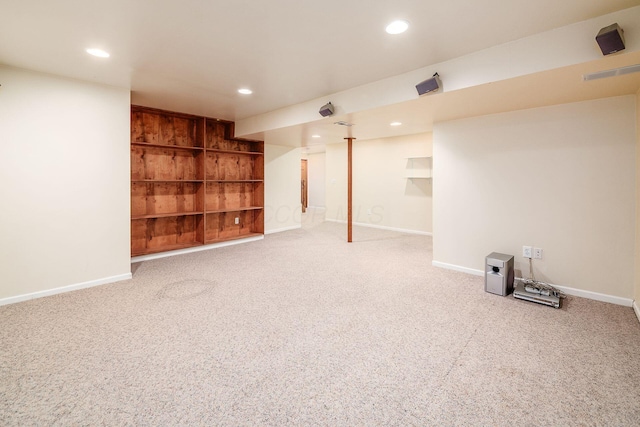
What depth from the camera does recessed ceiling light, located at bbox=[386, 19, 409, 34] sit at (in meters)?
2.18

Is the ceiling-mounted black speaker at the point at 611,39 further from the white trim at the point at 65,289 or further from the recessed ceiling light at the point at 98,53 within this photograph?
the white trim at the point at 65,289

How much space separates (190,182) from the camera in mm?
5348

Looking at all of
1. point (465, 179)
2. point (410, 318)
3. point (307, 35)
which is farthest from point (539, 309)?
point (307, 35)

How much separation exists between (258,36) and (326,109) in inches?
61.3

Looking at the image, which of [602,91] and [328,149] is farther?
[328,149]

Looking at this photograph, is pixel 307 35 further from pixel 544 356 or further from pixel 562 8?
pixel 544 356

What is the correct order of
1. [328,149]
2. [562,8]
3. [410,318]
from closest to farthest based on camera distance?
[562,8]
[410,318]
[328,149]

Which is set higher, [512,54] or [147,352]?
[512,54]

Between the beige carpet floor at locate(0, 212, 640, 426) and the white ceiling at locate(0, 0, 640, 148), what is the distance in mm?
2330

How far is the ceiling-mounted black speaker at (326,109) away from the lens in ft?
12.6

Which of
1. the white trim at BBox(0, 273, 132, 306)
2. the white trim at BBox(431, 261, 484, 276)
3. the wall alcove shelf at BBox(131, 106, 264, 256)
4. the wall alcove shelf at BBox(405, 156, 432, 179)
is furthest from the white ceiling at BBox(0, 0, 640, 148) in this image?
the wall alcove shelf at BBox(405, 156, 432, 179)

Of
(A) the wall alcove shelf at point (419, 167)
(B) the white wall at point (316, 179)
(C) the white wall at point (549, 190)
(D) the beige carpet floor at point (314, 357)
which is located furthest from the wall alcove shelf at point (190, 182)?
(B) the white wall at point (316, 179)

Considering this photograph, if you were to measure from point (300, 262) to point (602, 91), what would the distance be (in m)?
3.84

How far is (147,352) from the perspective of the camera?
2.15 metres
